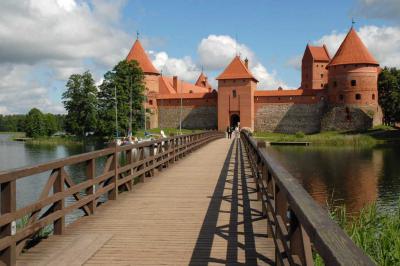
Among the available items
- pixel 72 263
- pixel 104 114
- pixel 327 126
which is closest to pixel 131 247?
pixel 72 263

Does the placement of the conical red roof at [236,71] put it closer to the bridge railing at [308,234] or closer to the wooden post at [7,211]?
the bridge railing at [308,234]

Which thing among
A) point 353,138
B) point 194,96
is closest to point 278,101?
point 194,96

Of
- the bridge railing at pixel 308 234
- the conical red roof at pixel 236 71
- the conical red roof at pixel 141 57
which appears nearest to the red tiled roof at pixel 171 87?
the conical red roof at pixel 141 57

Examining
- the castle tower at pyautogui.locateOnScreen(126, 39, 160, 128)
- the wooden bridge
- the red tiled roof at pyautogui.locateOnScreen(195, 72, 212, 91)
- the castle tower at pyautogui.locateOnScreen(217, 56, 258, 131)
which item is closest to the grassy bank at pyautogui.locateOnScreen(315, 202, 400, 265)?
the wooden bridge

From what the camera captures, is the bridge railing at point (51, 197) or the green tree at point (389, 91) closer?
the bridge railing at point (51, 197)

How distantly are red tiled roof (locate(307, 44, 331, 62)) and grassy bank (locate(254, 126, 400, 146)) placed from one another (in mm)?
19788

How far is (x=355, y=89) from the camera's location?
1873 inches

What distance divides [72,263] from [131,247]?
63 centimetres

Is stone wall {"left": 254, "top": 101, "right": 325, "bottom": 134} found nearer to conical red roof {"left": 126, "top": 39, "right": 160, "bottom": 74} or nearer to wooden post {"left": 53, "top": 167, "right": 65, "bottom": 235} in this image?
conical red roof {"left": 126, "top": 39, "right": 160, "bottom": 74}

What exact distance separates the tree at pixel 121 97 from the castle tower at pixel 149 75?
329 inches

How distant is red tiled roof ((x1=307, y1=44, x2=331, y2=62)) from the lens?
63.1 m

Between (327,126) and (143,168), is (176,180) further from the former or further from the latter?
(327,126)

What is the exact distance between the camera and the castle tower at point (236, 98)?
51094 millimetres

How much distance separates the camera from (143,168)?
8.47 m
